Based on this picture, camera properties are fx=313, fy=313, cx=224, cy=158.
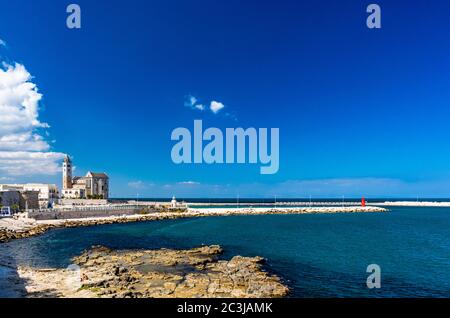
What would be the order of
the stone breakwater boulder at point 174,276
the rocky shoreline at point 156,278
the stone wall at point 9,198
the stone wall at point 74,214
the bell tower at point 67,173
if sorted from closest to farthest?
the rocky shoreline at point 156,278 < the stone breakwater boulder at point 174,276 < the stone wall at point 74,214 < the stone wall at point 9,198 < the bell tower at point 67,173

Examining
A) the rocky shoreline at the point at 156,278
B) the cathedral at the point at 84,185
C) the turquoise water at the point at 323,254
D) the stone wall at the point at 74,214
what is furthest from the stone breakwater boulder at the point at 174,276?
the cathedral at the point at 84,185

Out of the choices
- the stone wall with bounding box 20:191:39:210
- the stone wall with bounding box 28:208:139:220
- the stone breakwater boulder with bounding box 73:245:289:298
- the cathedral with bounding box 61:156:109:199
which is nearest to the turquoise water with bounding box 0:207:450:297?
the stone breakwater boulder with bounding box 73:245:289:298

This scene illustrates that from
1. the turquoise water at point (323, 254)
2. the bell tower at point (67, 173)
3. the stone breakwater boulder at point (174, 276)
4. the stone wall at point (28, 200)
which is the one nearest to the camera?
the stone breakwater boulder at point (174, 276)

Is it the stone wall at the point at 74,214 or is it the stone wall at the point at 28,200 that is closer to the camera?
the stone wall at the point at 74,214

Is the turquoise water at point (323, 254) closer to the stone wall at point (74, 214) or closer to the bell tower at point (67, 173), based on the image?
the stone wall at point (74, 214)

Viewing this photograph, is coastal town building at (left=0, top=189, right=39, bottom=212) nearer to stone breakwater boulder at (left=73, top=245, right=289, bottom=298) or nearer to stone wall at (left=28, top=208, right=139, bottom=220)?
stone wall at (left=28, top=208, right=139, bottom=220)

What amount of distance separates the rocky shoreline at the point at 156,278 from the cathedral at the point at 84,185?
→ 9152cm

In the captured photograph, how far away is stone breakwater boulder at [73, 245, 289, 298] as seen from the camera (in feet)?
68.7

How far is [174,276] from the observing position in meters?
25.3

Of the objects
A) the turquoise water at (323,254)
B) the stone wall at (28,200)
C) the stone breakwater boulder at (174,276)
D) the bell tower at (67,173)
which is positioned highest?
the bell tower at (67,173)

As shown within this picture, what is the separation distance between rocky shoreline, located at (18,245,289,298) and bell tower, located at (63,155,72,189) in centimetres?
9566

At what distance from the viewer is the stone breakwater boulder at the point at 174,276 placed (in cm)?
2095

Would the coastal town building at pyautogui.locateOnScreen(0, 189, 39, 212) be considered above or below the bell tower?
below
